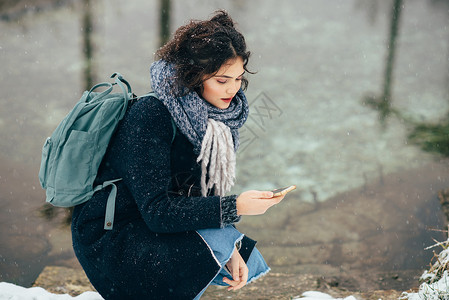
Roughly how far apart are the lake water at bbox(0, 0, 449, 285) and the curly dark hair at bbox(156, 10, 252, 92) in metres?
2.42

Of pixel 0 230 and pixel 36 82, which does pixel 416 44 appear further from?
pixel 0 230

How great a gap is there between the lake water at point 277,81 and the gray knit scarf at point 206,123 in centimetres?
222

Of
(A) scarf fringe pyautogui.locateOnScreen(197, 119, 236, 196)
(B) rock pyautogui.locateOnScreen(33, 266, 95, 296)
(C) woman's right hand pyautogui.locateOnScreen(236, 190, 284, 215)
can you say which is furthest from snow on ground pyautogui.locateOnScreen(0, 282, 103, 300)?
(C) woman's right hand pyautogui.locateOnScreen(236, 190, 284, 215)

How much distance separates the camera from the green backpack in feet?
6.23

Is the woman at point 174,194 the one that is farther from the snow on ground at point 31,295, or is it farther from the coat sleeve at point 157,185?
the snow on ground at point 31,295

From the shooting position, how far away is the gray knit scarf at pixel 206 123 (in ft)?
6.23

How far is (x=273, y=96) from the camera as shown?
229 inches

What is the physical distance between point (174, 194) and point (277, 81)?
4307 millimetres

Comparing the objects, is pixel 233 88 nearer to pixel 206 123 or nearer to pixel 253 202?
pixel 206 123

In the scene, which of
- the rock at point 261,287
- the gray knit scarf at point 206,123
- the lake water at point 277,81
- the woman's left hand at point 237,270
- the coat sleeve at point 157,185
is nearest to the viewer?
the coat sleeve at point 157,185

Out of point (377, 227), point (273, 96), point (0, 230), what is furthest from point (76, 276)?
point (273, 96)

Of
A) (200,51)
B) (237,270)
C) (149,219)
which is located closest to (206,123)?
(200,51)

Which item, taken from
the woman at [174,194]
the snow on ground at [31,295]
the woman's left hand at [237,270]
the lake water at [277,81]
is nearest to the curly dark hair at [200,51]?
the woman at [174,194]

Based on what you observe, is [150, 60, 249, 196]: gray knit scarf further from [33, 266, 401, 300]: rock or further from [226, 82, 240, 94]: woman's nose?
[33, 266, 401, 300]: rock
